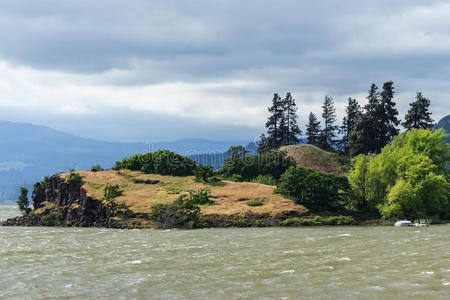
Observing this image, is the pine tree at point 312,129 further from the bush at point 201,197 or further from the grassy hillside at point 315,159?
the bush at point 201,197

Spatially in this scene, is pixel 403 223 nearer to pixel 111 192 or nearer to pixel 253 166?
pixel 253 166

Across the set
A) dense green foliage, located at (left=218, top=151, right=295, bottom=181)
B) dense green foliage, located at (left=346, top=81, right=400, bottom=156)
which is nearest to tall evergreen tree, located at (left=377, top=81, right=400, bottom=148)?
dense green foliage, located at (left=346, top=81, right=400, bottom=156)

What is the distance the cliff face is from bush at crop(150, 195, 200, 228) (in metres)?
4.78

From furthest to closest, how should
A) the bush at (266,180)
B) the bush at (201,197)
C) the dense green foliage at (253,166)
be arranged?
the dense green foliage at (253,166) → the bush at (266,180) → the bush at (201,197)

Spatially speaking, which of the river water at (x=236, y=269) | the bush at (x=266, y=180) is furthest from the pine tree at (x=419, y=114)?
the river water at (x=236, y=269)

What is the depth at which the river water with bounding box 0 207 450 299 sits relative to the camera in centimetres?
1551

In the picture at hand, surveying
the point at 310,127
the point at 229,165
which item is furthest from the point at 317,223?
the point at 310,127

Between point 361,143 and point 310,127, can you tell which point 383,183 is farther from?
point 310,127

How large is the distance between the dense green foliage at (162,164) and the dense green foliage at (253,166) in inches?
315

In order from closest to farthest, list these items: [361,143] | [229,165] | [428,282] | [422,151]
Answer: [428,282], [422,151], [229,165], [361,143]

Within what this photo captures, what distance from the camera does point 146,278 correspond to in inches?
720

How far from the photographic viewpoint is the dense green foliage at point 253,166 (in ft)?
240

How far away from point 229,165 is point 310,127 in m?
58.6

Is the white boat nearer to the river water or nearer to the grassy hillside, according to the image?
the river water
